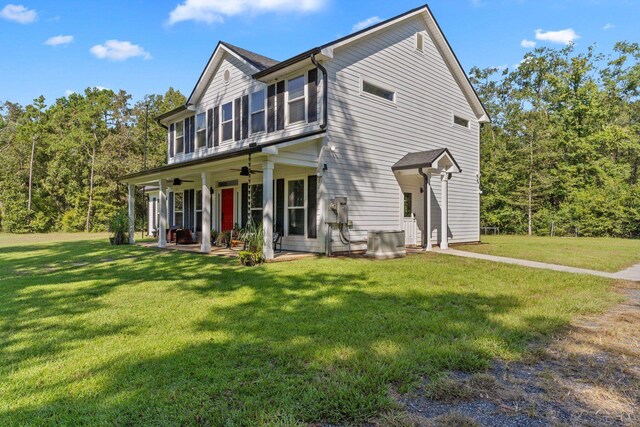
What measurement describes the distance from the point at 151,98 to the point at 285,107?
2873 centimetres

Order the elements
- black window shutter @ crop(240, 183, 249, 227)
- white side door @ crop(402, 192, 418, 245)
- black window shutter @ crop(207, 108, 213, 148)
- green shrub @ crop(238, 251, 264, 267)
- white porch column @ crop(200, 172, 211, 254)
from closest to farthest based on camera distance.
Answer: green shrub @ crop(238, 251, 264, 267)
white porch column @ crop(200, 172, 211, 254)
black window shutter @ crop(240, 183, 249, 227)
white side door @ crop(402, 192, 418, 245)
black window shutter @ crop(207, 108, 213, 148)

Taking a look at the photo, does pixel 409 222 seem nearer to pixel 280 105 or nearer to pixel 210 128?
pixel 280 105

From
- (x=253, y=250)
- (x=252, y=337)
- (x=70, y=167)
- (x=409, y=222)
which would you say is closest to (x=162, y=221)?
(x=253, y=250)

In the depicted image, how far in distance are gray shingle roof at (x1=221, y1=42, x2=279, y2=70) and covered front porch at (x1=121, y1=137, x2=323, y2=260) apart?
144 inches

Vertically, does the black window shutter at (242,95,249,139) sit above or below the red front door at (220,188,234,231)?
above

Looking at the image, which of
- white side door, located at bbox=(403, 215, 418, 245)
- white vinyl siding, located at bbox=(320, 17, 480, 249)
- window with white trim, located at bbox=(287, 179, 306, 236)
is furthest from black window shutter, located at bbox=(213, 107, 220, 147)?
white side door, located at bbox=(403, 215, 418, 245)

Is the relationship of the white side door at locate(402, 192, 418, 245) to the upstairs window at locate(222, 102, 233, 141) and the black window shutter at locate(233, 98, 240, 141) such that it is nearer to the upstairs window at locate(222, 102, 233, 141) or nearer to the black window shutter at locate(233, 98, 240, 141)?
the black window shutter at locate(233, 98, 240, 141)

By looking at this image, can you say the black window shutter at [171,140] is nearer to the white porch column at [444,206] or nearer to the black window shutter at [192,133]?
the black window shutter at [192,133]

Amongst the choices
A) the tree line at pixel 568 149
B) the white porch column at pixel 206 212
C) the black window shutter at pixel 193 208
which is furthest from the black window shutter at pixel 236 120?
the tree line at pixel 568 149

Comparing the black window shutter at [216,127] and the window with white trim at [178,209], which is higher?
the black window shutter at [216,127]

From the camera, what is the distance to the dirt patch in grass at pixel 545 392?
221 centimetres

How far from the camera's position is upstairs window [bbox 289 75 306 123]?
35.4 ft

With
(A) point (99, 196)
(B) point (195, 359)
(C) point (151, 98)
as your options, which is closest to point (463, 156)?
(B) point (195, 359)

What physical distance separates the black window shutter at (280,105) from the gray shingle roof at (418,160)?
385 centimetres
